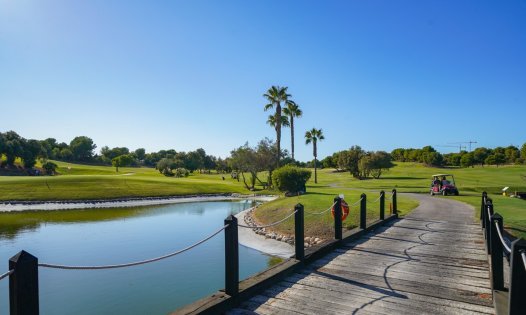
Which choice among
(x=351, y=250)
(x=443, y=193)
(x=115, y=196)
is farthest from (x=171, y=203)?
(x=351, y=250)

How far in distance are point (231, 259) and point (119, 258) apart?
1271cm

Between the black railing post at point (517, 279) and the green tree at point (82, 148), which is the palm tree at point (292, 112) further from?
the green tree at point (82, 148)

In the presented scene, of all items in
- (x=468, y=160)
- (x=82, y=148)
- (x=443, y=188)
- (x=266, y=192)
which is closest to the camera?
(x=443, y=188)

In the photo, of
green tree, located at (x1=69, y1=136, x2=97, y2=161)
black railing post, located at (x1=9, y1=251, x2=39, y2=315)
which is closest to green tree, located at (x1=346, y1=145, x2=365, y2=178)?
black railing post, located at (x1=9, y1=251, x2=39, y2=315)

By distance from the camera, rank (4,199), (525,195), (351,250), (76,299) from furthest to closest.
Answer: (4,199)
(525,195)
(76,299)
(351,250)

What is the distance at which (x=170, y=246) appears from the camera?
18891 millimetres

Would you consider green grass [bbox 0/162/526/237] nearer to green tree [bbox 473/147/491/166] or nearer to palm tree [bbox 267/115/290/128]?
palm tree [bbox 267/115/290/128]

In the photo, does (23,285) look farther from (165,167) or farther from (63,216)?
(165,167)

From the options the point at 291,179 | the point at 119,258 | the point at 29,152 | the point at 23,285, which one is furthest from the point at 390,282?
the point at 29,152

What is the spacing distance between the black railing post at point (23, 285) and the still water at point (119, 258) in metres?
7.55

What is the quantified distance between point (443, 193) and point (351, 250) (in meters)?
26.6

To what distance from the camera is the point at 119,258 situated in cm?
1647

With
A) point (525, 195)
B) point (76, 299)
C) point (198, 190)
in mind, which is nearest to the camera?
point (76, 299)

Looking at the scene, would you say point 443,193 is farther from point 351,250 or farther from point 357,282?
point 357,282
